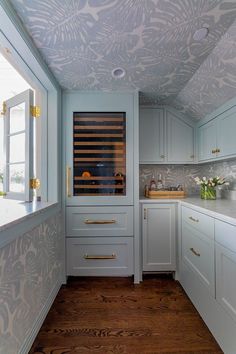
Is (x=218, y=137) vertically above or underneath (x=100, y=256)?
above

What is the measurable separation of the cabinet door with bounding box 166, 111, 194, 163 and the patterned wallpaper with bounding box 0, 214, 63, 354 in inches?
65.9

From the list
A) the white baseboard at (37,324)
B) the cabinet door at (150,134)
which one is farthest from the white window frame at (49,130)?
the cabinet door at (150,134)

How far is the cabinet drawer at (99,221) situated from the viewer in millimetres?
2201

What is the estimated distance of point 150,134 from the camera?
2.60 meters

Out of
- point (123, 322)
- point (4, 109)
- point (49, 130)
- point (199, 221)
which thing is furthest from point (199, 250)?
point (4, 109)

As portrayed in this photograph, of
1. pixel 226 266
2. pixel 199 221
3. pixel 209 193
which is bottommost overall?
pixel 226 266

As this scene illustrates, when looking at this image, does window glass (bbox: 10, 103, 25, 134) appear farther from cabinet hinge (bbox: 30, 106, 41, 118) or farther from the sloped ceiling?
the sloped ceiling

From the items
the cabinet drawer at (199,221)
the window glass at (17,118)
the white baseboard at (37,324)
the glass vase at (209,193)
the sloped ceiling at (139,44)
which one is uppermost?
the sloped ceiling at (139,44)

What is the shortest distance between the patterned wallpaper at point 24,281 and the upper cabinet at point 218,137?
1811 mm

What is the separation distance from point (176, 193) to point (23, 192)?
65.3 inches

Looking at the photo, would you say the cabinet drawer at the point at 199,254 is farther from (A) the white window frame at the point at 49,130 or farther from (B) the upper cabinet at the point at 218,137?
(A) the white window frame at the point at 49,130

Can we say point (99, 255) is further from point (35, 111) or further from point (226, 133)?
point (226, 133)

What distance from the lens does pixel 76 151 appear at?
7.29ft

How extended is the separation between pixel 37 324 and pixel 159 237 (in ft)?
4.39
